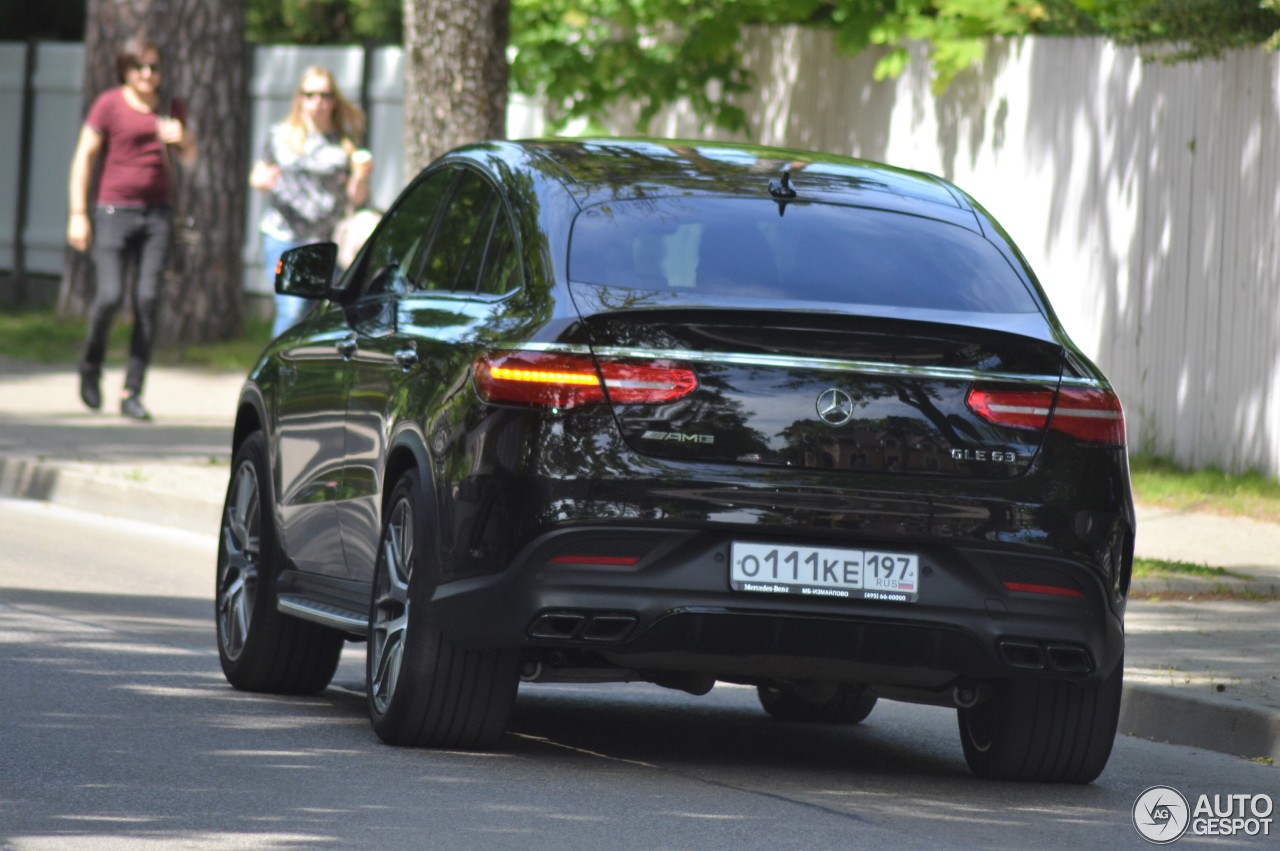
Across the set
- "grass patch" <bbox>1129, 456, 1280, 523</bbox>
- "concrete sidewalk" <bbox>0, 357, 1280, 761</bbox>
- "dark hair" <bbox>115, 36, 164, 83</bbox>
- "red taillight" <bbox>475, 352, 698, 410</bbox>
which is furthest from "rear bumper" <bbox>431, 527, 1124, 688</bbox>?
"dark hair" <bbox>115, 36, 164, 83</bbox>

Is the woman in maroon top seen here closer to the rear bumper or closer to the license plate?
the rear bumper

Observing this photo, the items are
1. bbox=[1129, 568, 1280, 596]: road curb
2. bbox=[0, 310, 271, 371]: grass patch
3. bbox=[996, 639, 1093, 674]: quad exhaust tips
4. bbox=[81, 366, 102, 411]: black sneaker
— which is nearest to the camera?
bbox=[996, 639, 1093, 674]: quad exhaust tips

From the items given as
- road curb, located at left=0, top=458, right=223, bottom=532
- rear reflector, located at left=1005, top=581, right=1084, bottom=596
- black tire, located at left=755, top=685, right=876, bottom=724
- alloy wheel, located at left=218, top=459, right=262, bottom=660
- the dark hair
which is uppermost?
the dark hair

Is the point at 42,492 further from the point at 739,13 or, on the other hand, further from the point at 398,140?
the point at 398,140

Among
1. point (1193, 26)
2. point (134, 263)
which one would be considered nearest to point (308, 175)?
point (134, 263)

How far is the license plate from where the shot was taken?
6.12 meters

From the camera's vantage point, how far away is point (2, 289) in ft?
88.3

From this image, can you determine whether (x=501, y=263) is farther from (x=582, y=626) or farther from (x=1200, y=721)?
(x=1200, y=721)

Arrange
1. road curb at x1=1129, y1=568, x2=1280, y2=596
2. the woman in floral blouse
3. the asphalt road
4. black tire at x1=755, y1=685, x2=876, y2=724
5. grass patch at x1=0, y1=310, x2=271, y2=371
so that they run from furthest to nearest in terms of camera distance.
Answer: grass patch at x1=0, y1=310, x2=271, y2=371 < the woman in floral blouse < road curb at x1=1129, y1=568, x2=1280, y2=596 < black tire at x1=755, y1=685, x2=876, y2=724 < the asphalt road

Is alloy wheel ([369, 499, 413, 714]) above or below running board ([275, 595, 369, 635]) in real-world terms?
above

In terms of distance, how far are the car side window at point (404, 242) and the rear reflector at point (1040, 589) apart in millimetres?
2106

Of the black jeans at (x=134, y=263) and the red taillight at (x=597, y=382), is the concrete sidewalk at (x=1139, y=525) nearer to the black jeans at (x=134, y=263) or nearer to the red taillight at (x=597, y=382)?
the black jeans at (x=134, y=263)

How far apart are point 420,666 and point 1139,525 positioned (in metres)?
6.25

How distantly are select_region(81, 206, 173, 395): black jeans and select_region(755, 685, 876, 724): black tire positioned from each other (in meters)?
7.97
